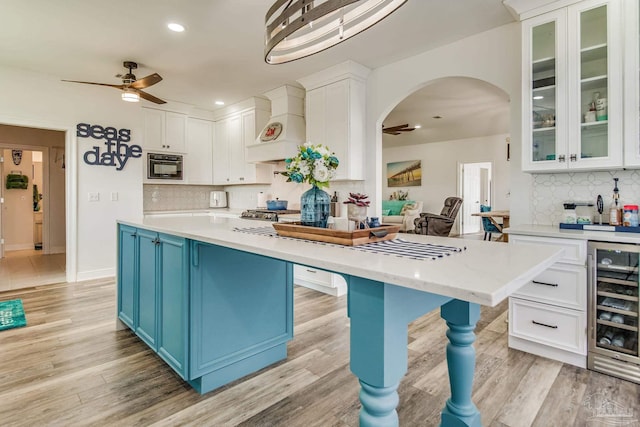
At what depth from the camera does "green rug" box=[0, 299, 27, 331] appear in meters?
2.90

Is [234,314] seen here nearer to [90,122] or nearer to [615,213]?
[615,213]

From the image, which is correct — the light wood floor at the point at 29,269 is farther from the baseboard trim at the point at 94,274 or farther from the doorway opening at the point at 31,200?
the baseboard trim at the point at 94,274

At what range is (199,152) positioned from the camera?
5738 mm

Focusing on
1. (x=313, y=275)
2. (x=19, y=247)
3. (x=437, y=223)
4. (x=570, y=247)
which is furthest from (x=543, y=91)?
(x=19, y=247)

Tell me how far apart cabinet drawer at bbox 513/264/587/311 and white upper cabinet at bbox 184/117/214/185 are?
4.94 meters

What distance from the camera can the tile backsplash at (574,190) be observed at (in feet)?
7.77

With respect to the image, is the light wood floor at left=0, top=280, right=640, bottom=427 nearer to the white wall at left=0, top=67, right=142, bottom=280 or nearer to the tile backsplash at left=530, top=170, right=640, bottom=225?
the tile backsplash at left=530, top=170, right=640, bottom=225

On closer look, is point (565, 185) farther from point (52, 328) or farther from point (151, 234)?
point (52, 328)

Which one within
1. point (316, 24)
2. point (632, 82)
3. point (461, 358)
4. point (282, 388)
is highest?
point (316, 24)

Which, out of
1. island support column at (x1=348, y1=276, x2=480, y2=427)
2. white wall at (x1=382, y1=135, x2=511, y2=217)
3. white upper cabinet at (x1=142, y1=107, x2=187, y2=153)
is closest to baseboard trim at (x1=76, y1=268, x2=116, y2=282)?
white upper cabinet at (x1=142, y1=107, x2=187, y2=153)

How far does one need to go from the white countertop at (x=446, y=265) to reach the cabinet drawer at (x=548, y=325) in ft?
4.16

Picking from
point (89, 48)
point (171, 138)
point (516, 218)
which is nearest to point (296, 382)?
point (516, 218)

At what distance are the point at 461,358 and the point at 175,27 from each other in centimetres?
322

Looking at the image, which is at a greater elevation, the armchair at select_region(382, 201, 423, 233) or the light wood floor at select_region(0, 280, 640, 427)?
the armchair at select_region(382, 201, 423, 233)
